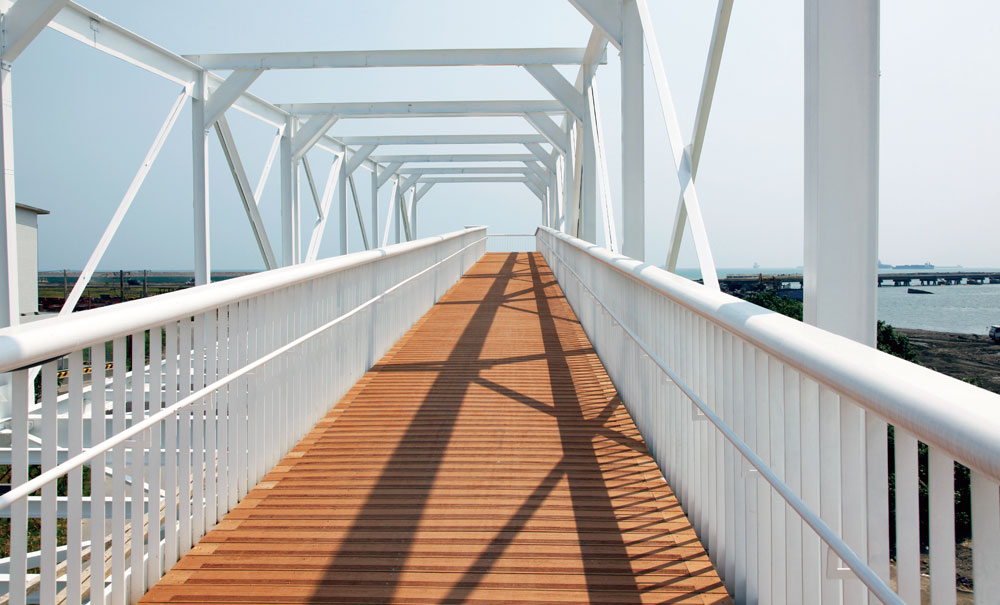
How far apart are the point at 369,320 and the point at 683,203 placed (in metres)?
2.82

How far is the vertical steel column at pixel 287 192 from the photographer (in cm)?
1399

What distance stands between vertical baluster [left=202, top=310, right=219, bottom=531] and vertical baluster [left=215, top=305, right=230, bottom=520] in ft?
0.15

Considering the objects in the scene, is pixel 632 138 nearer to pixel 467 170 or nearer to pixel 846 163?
pixel 846 163

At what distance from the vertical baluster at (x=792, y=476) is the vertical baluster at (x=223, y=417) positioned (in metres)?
2.29

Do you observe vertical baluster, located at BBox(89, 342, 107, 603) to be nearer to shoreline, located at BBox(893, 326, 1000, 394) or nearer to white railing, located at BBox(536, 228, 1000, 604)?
white railing, located at BBox(536, 228, 1000, 604)

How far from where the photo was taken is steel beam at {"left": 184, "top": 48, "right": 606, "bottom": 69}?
11.3 m

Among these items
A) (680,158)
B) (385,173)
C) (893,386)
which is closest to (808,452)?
(893,386)

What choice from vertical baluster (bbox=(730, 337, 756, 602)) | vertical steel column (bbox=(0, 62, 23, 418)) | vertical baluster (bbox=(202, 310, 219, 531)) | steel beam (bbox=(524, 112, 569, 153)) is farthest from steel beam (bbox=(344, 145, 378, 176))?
vertical baluster (bbox=(730, 337, 756, 602))

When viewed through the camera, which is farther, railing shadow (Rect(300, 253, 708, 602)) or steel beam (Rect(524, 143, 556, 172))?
steel beam (Rect(524, 143, 556, 172))

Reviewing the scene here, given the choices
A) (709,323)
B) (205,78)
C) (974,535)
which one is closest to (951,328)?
(709,323)

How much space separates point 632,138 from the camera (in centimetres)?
815

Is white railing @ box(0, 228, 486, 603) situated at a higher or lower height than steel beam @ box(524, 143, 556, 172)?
lower

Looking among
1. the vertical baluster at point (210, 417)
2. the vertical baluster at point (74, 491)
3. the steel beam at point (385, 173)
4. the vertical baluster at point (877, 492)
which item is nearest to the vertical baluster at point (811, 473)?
the vertical baluster at point (877, 492)

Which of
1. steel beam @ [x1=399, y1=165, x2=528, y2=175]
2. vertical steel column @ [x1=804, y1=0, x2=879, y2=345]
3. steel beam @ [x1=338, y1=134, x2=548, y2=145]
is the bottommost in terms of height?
vertical steel column @ [x1=804, y1=0, x2=879, y2=345]
